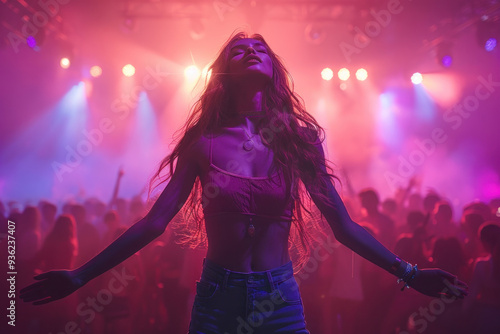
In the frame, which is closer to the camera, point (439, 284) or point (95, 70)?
point (439, 284)

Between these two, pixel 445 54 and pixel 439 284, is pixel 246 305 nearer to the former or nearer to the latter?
pixel 439 284

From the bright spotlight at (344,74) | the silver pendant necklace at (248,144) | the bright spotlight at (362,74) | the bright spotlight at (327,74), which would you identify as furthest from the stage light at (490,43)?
the silver pendant necklace at (248,144)

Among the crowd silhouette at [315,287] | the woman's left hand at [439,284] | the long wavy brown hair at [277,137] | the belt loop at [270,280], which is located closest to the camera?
the belt loop at [270,280]

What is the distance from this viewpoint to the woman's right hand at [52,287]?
1.48 meters

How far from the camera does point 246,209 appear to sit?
166 cm

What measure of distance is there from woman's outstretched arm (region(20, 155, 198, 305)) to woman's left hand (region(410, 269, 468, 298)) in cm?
119

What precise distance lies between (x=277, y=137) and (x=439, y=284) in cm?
104

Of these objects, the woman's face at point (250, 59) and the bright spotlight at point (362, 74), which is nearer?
the woman's face at point (250, 59)

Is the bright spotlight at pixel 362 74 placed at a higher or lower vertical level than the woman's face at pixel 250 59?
higher

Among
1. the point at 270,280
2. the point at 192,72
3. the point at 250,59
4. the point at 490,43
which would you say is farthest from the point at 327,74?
the point at 270,280

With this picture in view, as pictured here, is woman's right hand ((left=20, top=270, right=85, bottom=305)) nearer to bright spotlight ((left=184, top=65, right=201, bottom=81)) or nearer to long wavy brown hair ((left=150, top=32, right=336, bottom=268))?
long wavy brown hair ((left=150, top=32, right=336, bottom=268))

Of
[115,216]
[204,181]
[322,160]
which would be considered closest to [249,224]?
[204,181]

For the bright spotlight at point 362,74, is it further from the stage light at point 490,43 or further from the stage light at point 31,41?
the stage light at point 31,41

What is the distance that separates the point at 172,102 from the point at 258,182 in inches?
531
